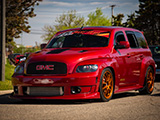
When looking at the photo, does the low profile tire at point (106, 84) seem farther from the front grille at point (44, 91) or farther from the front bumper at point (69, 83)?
the front grille at point (44, 91)

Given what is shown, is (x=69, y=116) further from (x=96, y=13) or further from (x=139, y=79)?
(x=96, y=13)

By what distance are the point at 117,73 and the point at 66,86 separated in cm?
157

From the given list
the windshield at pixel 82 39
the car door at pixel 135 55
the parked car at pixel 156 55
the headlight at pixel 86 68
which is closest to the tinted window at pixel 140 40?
the car door at pixel 135 55

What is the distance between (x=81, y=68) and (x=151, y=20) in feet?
172

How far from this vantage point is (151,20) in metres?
58.0

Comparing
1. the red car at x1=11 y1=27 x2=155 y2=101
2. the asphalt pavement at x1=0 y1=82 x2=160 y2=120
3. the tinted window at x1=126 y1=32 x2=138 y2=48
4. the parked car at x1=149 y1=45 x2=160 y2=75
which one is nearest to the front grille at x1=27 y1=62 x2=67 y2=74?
the red car at x1=11 y1=27 x2=155 y2=101

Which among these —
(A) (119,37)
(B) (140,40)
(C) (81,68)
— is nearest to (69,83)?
(C) (81,68)

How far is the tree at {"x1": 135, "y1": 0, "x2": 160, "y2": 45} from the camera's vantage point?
56.6 m

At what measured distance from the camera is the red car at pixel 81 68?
7.34 meters

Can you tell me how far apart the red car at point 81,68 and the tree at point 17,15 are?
65.5 ft

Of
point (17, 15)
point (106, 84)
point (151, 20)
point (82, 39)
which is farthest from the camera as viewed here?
point (151, 20)

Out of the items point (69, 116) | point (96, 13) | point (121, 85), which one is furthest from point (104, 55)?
point (96, 13)

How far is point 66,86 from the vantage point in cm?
727

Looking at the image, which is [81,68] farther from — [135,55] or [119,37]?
[135,55]
